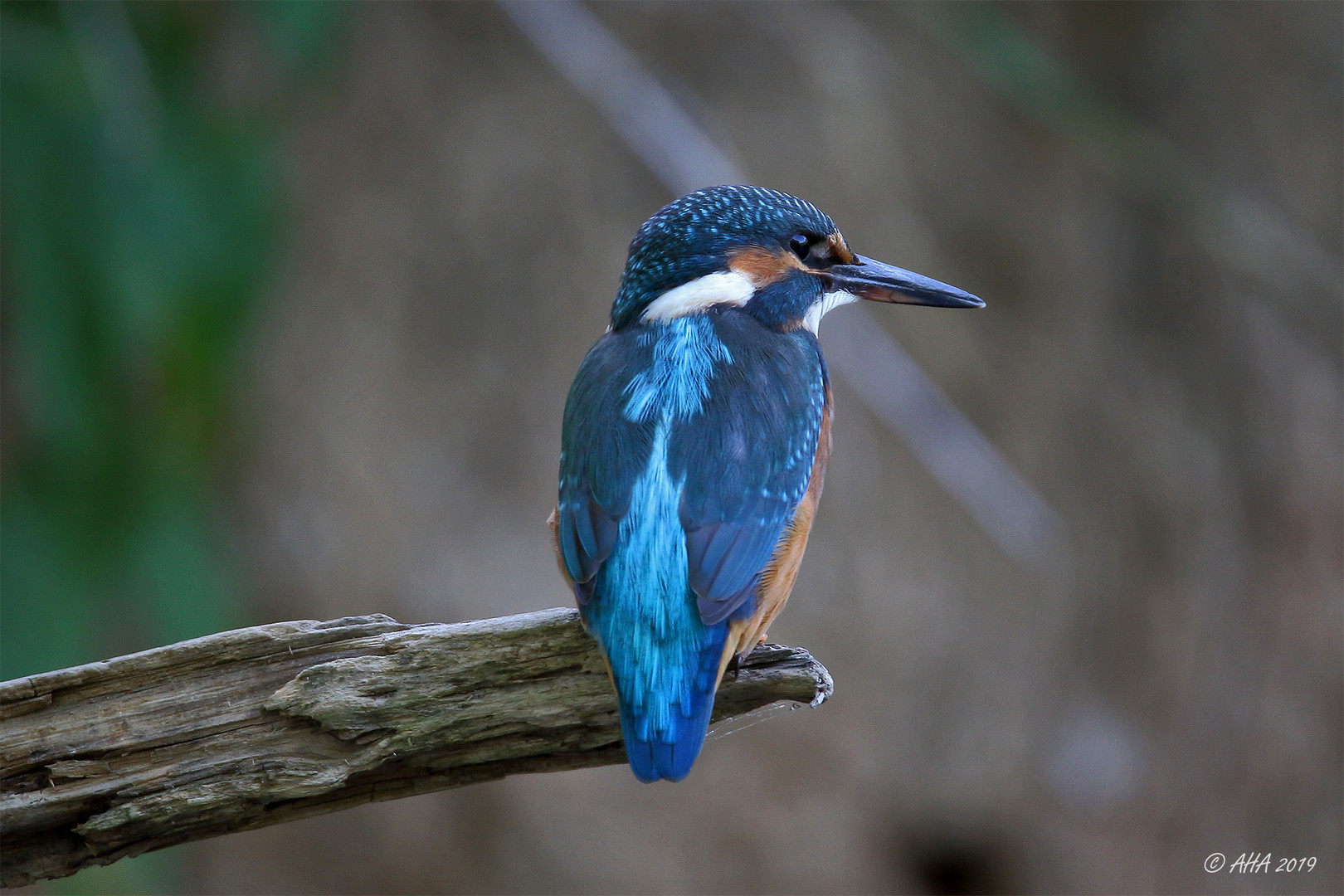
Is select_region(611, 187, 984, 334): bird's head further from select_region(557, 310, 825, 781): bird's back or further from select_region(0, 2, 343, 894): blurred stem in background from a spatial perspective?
select_region(0, 2, 343, 894): blurred stem in background

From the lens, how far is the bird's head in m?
2.06

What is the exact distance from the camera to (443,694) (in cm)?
176

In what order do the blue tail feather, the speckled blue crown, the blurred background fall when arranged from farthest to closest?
the blurred background, the speckled blue crown, the blue tail feather

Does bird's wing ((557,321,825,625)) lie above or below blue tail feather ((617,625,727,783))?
above

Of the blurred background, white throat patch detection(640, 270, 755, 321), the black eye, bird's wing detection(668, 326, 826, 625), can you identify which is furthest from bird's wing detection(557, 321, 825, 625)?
the blurred background

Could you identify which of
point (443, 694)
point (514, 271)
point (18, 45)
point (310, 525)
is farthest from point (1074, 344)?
point (18, 45)

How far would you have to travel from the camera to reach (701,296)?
6.79 ft

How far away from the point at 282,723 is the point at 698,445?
0.78 metres

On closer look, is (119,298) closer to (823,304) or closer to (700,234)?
(700,234)

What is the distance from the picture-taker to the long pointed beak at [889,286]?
2170 millimetres

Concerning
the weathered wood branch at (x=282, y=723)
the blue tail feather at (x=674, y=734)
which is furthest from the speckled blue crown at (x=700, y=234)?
the blue tail feather at (x=674, y=734)

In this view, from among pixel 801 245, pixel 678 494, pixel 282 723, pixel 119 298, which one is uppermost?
pixel 119 298

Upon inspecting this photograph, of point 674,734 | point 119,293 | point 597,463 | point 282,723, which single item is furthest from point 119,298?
point 674,734

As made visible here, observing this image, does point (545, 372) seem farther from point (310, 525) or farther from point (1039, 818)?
point (1039, 818)
